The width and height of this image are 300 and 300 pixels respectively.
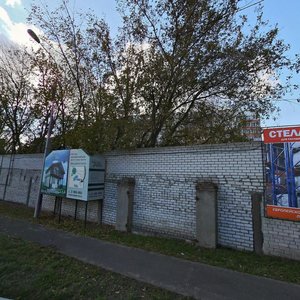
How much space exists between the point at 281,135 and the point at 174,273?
3785mm

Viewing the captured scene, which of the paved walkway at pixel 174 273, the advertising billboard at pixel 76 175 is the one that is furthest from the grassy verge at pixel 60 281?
the advertising billboard at pixel 76 175

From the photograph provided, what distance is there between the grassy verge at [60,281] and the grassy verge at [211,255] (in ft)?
5.62

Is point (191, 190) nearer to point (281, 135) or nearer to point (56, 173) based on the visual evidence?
point (281, 135)

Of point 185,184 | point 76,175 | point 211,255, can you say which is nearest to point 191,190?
point 185,184

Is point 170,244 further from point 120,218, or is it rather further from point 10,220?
point 10,220

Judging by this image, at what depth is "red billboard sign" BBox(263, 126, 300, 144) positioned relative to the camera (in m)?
5.67

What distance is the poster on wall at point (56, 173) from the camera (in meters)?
9.65

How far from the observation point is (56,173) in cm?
997

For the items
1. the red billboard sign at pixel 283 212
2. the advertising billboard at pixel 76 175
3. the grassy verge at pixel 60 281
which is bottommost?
the grassy verge at pixel 60 281

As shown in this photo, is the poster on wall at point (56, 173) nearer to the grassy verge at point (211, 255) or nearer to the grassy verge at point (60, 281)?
the grassy verge at point (211, 255)

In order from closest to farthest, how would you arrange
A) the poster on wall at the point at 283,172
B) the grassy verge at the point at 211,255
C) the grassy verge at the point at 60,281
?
the grassy verge at the point at 60,281
the grassy verge at the point at 211,255
the poster on wall at the point at 283,172

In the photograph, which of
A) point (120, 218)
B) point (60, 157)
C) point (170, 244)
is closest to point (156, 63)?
point (60, 157)

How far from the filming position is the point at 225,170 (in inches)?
266

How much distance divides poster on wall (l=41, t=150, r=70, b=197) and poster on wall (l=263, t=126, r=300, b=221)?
6855 millimetres
